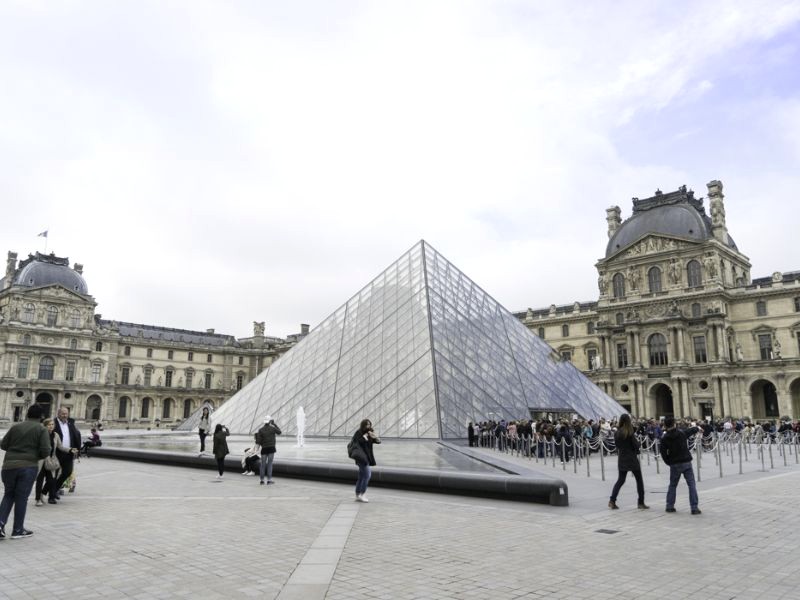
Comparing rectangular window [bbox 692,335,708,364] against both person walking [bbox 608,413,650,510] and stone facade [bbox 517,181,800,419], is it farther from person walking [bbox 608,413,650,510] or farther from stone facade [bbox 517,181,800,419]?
person walking [bbox 608,413,650,510]

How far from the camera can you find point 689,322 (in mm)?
51188

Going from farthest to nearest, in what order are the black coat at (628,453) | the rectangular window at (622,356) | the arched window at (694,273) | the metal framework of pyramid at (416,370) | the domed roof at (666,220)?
the rectangular window at (622,356) → the domed roof at (666,220) → the arched window at (694,273) → the metal framework of pyramid at (416,370) → the black coat at (628,453)

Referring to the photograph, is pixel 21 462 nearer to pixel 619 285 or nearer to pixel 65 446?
pixel 65 446

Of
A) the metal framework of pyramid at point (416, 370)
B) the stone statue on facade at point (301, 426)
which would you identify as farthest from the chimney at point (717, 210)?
the stone statue on facade at point (301, 426)

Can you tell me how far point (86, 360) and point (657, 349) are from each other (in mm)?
59404

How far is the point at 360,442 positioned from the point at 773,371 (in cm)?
4959

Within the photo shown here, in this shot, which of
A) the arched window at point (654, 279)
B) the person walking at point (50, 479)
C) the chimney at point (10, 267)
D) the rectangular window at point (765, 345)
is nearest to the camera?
the person walking at point (50, 479)

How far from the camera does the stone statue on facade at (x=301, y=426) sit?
66.5ft

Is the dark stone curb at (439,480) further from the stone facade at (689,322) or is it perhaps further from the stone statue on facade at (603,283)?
the stone statue on facade at (603,283)

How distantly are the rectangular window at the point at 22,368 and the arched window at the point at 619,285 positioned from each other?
2379 inches

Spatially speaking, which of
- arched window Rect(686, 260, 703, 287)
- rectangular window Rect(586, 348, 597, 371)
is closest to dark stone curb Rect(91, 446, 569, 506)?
arched window Rect(686, 260, 703, 287)

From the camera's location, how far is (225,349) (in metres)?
78.5

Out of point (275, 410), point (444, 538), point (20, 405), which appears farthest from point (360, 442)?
point (20, 405)

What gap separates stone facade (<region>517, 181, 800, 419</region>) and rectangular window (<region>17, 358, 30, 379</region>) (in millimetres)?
54528
